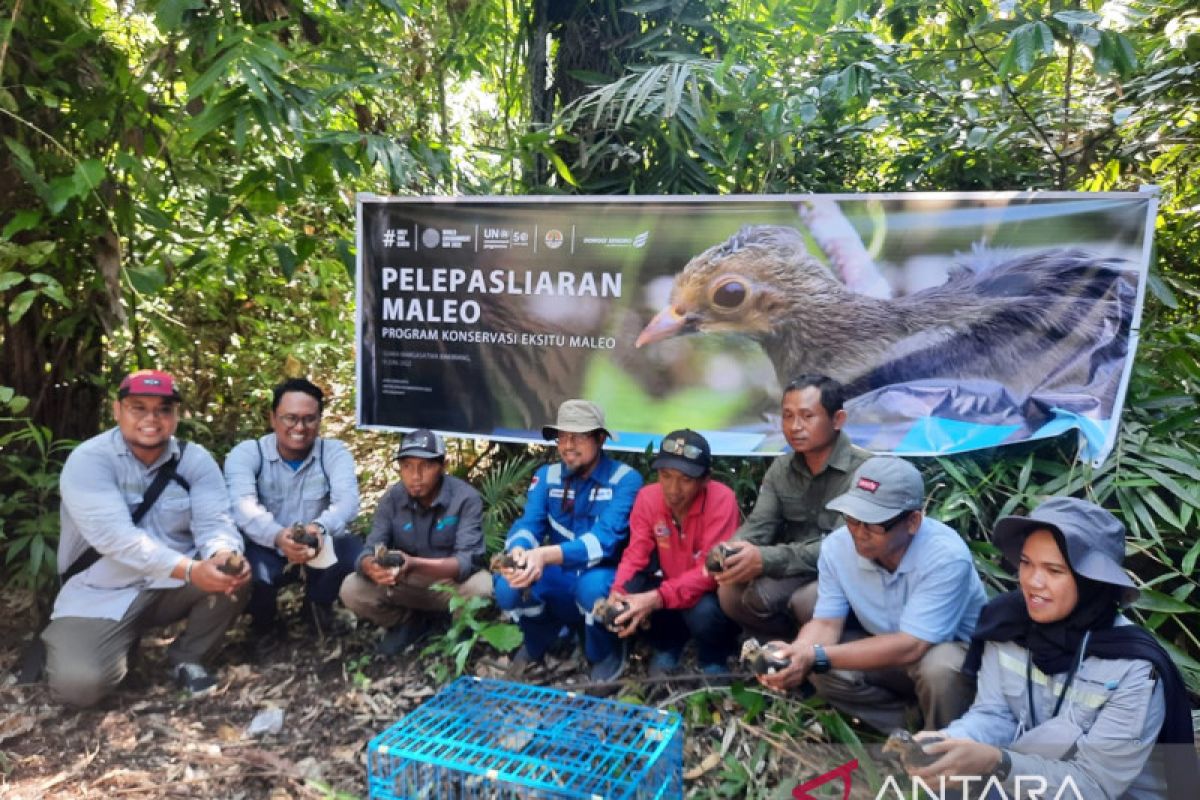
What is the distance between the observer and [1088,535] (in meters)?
1.98

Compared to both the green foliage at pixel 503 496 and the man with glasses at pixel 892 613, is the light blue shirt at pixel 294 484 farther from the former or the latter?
the man with glasses at pixel 892 613

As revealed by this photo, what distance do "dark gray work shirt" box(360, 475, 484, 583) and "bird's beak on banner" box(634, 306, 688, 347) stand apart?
118 centimetres

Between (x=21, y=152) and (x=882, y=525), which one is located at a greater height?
(x=21, y=152)

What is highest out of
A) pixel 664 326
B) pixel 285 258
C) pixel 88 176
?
pixel 88 176

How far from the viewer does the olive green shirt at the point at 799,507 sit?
3.05 meters

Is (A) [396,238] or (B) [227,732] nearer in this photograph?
(B) [227,732]

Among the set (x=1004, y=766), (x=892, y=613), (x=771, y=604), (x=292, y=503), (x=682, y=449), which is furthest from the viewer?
(x=292, y=503)

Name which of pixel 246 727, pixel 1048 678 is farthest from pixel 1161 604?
pixel 246 727

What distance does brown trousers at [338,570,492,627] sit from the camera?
3.55m

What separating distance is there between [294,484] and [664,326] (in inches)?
75.9

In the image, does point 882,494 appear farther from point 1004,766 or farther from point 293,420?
point 293,420

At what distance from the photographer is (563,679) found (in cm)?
341

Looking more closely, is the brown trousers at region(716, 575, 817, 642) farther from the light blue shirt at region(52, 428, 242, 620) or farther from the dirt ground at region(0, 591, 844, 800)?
the light blue shirt at region(52, 428, 242, 620)

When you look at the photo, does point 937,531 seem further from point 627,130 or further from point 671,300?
point 627,130
